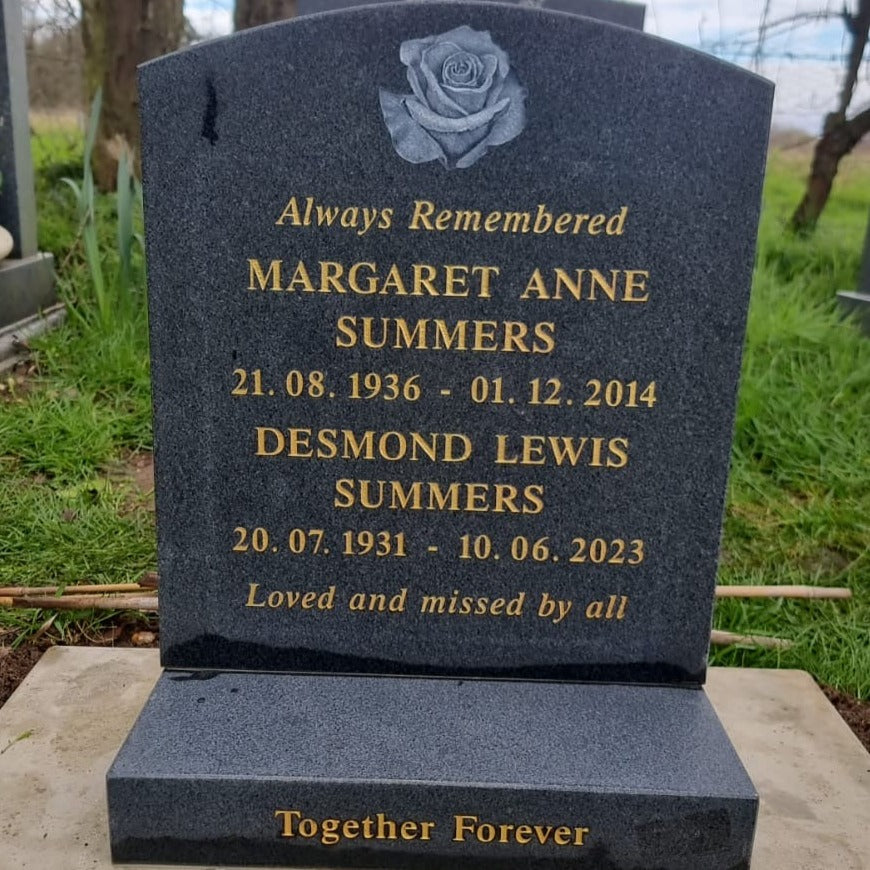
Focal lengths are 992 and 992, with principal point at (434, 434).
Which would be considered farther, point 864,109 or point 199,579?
point 864,109

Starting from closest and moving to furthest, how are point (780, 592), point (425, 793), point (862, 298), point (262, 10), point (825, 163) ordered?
point (425, 793), point (780, 592), point (862, 298), point (262, 10), point (825, 163)

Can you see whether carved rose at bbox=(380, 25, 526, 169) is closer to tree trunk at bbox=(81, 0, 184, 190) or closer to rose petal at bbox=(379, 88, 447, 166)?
rose petal at bbox=(379, 88, 447, 166)

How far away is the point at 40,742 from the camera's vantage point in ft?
7.00

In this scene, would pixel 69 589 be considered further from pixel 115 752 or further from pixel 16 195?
pixel 16 195

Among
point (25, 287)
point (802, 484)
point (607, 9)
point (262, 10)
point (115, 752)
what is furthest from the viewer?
point (262, 10)

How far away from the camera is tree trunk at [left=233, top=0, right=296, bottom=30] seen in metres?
6.74

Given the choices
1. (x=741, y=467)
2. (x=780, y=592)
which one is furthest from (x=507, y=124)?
(x=741, y=467)

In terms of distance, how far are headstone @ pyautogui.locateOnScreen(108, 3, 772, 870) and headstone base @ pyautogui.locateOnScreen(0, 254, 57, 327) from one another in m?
2.78

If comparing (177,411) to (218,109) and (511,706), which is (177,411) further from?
(511,706)

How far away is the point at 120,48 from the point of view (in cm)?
627

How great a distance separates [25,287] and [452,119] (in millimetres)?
3293

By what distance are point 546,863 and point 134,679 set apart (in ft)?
3.64

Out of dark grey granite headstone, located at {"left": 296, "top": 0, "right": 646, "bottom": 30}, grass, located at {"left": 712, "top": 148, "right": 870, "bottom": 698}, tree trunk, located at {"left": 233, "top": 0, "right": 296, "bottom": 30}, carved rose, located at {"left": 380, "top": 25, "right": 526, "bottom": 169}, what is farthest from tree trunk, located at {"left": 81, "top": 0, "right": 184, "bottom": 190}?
carved rose, located at {"left": 380, "top": 25, "right": 526, "bottom": 169}

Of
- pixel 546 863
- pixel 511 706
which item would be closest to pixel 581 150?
pixel 511 706
